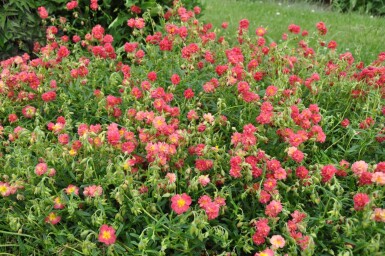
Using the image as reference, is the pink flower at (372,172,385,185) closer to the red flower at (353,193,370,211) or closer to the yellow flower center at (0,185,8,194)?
the red flower at (353,193,370,211)

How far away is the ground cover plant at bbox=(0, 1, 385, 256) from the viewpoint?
7.55 feet

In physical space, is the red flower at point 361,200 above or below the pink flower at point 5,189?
above

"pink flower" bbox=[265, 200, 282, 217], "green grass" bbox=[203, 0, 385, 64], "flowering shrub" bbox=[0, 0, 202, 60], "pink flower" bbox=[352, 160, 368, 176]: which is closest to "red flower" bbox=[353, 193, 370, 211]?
"pink flower" bbox=[352, 160, 368, 176]

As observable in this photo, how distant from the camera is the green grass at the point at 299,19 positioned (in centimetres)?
563

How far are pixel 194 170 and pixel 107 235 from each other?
63 cm

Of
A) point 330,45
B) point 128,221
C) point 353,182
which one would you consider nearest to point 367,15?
point 330,45

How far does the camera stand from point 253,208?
2.57 meters

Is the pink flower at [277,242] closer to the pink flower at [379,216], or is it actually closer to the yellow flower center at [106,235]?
the pink flower at [379,216]

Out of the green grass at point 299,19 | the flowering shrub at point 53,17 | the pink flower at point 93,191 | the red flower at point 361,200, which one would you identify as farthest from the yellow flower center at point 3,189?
the green grass at point 299,19

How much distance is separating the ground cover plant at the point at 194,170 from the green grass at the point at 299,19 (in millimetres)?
2438

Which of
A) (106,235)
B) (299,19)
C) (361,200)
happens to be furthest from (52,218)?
(299,19)

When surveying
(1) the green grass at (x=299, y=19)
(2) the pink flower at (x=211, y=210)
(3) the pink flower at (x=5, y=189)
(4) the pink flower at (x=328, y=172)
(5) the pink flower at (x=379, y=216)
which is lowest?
(1) the green grass at (x=299, y=19)

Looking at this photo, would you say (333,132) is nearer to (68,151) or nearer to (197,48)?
(197,48)

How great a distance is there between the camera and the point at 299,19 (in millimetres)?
6797
